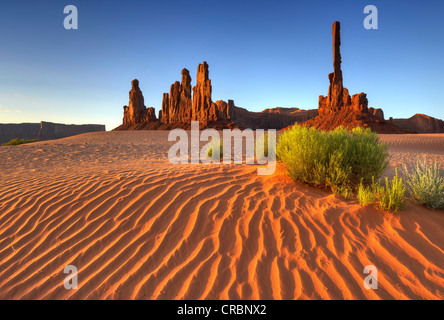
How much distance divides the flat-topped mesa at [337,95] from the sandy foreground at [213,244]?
44.4 meters

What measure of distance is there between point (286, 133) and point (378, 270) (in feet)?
13.0

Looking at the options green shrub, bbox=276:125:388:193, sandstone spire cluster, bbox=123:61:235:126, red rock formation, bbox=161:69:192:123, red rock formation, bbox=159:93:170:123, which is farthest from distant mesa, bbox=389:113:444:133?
green shrub, bbox=276:125:388:193

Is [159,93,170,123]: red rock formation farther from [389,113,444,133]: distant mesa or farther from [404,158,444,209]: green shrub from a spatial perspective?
[389,113,444,133]: distant mesa

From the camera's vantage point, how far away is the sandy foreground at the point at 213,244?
2.33m

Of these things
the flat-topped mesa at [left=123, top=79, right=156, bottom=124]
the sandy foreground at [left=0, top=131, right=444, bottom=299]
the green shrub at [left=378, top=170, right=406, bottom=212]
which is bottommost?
the sandy foreground at [left=0, top=131, right=444, bottom=299]

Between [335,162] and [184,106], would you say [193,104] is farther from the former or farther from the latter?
[335,162]

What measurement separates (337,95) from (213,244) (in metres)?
49.0

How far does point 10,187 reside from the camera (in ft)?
17.2

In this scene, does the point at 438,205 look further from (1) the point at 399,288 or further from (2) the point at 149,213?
(2) the point at 149,213

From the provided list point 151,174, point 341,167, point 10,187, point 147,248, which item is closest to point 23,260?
point 147,248

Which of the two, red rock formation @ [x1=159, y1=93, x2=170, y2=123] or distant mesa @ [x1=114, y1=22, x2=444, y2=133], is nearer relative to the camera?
distant mesa @ [x1=114, y1=22, x2=444, y2=133]

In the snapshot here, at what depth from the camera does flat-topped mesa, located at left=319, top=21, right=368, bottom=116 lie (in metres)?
41.1

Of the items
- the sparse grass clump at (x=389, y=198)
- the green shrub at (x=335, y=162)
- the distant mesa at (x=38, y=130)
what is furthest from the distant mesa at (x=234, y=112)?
the sparse grass clump at (x=389, y=198)

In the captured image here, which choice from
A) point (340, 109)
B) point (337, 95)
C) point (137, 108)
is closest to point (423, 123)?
point (337, 95)
